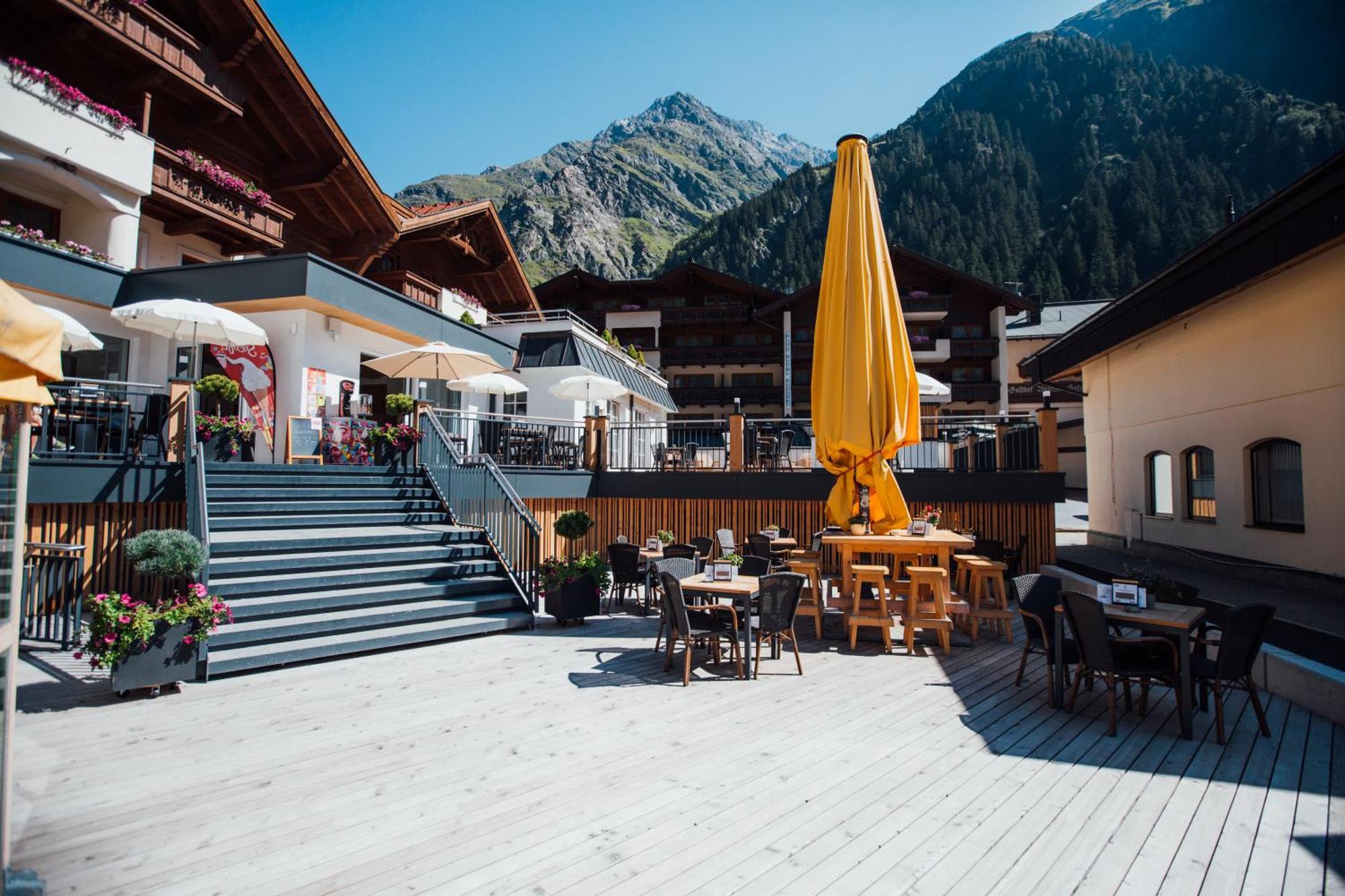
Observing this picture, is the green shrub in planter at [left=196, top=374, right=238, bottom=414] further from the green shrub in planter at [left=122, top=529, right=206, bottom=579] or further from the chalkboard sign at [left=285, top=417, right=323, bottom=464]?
the green shrub in planter at [left=122, top=529, right=206, bottom=579]

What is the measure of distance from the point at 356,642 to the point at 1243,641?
7803 millimetres

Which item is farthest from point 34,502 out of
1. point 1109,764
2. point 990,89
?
point 990,89

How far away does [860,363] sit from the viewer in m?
7.75

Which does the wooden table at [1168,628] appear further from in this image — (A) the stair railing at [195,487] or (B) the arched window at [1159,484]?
(B) the arched window at [1159,484]

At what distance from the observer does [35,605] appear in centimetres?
743

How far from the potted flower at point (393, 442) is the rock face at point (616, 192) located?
74.9 metres

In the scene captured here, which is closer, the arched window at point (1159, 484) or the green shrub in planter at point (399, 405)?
the green shrub in planter at point (399, 405)

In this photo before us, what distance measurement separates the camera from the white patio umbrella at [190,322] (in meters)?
9.45

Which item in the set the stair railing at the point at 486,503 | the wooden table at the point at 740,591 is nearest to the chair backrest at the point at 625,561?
the stair railing at the point at 486,503

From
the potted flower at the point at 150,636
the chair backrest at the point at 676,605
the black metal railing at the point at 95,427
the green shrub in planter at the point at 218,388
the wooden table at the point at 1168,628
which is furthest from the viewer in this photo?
the green shrub in planter at the point at 218,388

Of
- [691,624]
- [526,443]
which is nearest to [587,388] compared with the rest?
[526,443]

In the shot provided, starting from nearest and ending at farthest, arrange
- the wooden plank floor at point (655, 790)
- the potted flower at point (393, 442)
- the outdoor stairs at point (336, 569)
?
1. the wooden plank floor at point (655, 790)
2. the outdoor stairs at point (336, 569)
3. the potted flower at point (393, 442)

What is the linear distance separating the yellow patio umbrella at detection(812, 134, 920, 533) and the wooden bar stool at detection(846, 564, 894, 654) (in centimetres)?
81

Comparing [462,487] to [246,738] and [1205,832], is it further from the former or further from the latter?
[1205,832]
